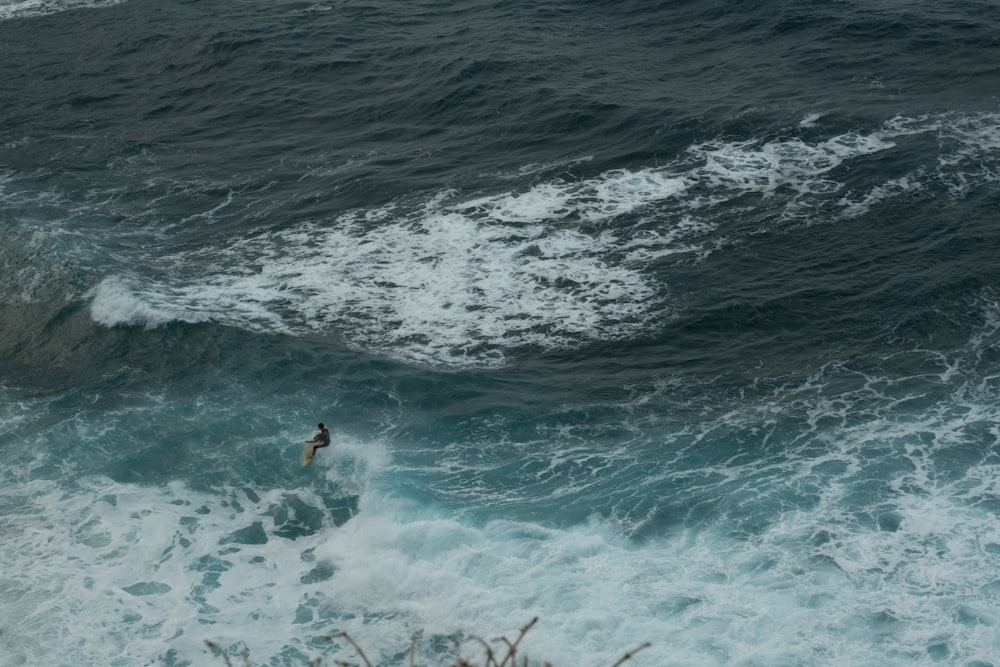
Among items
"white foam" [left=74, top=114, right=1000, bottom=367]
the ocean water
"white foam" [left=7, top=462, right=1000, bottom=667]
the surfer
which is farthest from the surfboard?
"white foam" [left=74, top=114, right=1000, bottom=367]

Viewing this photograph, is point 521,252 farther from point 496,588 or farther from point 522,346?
point 496,588

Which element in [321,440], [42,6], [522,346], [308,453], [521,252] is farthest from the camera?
[42,6]

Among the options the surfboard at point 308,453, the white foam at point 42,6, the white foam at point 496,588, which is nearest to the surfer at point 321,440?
the surfboard at point 308,453

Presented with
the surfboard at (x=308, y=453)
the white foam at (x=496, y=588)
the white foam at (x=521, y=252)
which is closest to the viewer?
the white foam at (x=496, y=588)

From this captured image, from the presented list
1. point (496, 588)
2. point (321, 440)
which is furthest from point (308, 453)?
point (496, 588)

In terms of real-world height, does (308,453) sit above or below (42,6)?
below

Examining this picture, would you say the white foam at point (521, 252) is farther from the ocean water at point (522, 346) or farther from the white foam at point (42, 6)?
the white foam at point (42, 6)

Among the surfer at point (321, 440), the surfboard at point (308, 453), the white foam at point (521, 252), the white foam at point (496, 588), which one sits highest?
the white foam at point (521, 252)

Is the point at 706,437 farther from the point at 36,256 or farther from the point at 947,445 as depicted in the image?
the point at 36,256

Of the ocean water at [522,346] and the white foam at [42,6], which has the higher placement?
the white foam at [42,6]
